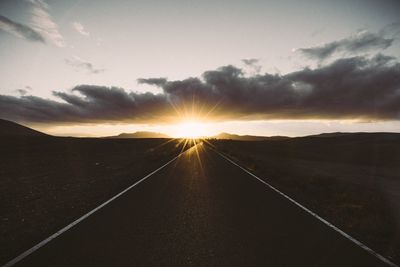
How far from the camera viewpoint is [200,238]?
5754 mm

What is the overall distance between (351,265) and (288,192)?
706 cm

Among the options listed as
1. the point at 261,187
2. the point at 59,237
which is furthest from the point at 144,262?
the point at 261,187

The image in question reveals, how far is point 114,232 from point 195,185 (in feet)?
22.1

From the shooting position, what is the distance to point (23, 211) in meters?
8.75

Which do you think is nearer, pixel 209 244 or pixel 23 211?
pixel 209 244

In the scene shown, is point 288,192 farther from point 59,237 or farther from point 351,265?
point 59,237

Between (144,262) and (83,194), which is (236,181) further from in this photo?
(144,262)

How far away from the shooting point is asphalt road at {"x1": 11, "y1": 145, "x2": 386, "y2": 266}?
15.4 ft

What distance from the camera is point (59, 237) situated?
Answer: 5859 millimetres

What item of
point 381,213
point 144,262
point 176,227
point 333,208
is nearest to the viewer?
point 144,262

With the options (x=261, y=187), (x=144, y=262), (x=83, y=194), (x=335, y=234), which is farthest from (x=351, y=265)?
(x=83, y=194)

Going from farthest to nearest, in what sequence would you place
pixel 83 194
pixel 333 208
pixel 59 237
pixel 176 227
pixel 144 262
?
pixel 83 194 → pixel 333 208 → pixel 176 227 → pixel 59 237 → pixel 144 262

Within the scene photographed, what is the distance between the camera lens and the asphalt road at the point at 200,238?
470cm

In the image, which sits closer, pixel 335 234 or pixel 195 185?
pixel 335 234
